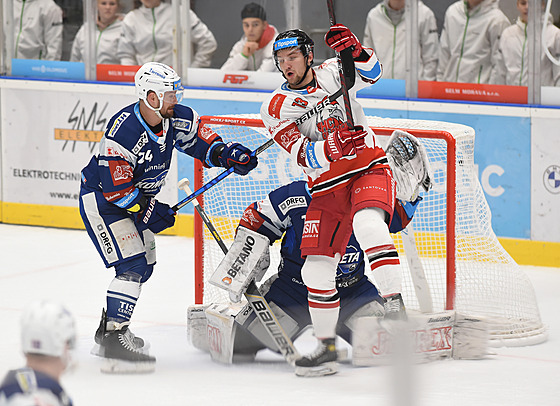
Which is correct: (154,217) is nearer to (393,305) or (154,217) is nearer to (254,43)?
(393,305)

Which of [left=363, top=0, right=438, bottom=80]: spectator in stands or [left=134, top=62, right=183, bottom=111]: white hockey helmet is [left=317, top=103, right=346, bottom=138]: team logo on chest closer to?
[left=134, top=62, right=183, bottom=111]: white hockey helmet

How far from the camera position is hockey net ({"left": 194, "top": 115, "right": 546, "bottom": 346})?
13.8 ft

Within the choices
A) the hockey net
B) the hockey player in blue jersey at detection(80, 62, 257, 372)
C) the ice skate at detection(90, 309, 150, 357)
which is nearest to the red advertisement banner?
the hockey net

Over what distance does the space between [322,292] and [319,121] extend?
24.7 inches

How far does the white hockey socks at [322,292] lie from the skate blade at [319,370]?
11cm

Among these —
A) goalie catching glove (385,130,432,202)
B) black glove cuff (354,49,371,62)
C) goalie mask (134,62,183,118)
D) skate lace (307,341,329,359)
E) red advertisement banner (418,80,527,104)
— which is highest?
red advertisement banner (418,80,527,104)

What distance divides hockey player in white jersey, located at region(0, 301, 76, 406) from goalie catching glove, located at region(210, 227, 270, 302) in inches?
77.7

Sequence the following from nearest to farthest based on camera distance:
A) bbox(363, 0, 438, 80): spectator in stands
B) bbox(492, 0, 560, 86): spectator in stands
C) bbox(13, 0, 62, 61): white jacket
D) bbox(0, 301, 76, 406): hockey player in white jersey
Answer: bbox(0, 301, 76, 406): hockey player in white jersey → bbox(492, 0, 560, 86): spectator in stands → bbox(363, 0, 438, 80): spectator in stands → bbox(13, 0, 62, 61): white jacket

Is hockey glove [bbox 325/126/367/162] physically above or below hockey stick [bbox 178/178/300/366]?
above

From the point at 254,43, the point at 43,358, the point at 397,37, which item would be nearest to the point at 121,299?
the point at 43,358

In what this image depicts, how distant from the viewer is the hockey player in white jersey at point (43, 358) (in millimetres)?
1858

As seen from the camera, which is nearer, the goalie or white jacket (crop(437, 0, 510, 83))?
the goalie

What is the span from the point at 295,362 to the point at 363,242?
544 millimetres

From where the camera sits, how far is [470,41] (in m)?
6.04
